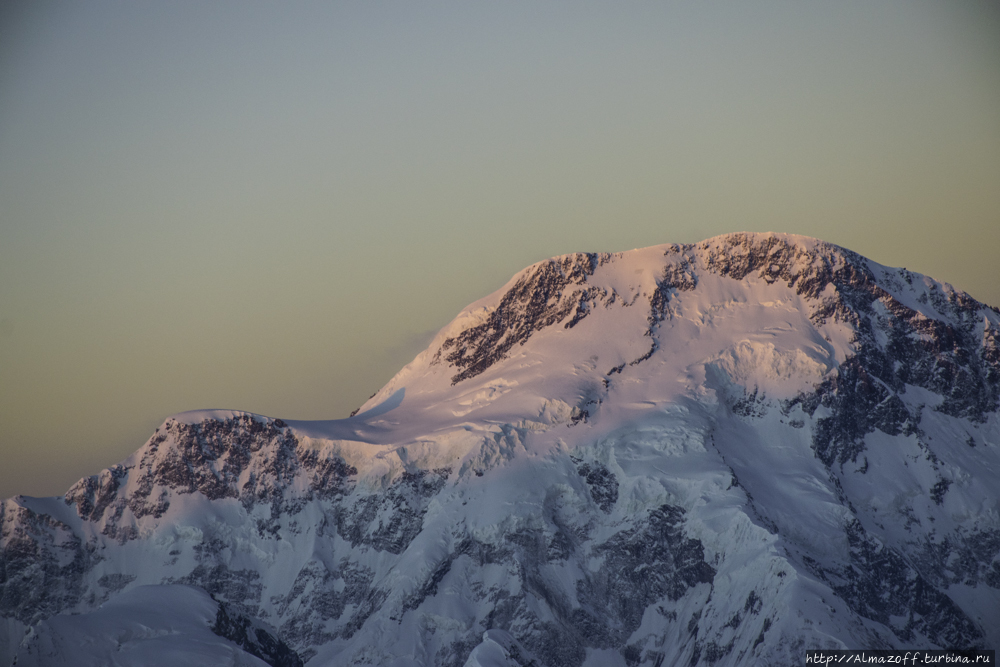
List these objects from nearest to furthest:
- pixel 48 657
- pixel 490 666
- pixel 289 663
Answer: pixel 48 657 < pixel 289 663 < pixel 490 666

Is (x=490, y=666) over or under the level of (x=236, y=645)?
under

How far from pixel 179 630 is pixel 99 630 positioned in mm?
9630

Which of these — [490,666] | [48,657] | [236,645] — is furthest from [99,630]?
[490,666]

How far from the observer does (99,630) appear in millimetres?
160000

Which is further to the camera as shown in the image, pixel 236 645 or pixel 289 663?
pixel 289 663

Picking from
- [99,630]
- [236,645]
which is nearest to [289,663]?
[236,645]

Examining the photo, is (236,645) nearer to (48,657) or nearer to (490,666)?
(48,657)

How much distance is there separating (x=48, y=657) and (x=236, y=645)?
21761 mm

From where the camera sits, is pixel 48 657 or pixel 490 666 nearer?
pixel 48 657

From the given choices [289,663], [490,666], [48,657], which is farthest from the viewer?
[490,666]

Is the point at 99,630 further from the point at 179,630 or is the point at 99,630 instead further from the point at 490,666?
the point at 490,666

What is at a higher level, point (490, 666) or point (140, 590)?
point (140, 590)

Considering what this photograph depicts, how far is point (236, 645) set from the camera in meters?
160

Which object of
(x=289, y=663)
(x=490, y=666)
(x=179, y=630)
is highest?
Result: (x=179, y=630)
